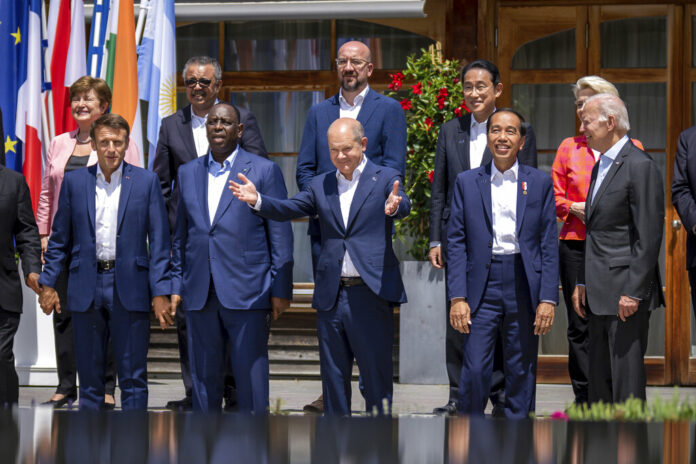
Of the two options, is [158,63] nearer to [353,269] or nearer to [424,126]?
[424,126]

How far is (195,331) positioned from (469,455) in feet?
10.0

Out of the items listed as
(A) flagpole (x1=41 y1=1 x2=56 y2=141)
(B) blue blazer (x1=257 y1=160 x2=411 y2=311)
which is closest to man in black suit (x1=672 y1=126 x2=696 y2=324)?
(B) blue blazer (x1=257 y1=160 x2=411 y2=311)

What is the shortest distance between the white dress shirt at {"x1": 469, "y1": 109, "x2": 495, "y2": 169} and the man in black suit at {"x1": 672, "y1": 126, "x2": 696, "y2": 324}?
1.08 meters

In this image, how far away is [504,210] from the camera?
18.5ft

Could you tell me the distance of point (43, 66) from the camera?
835cm

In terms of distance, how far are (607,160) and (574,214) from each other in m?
0.72

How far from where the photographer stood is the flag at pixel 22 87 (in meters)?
7.90

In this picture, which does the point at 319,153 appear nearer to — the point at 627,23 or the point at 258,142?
the point at 258,142

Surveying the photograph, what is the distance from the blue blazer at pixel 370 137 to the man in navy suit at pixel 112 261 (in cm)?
87

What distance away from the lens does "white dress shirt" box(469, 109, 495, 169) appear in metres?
6.30

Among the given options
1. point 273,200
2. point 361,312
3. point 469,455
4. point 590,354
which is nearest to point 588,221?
point 590,354

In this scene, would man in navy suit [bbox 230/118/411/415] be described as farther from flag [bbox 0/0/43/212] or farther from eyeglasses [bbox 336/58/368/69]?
flag [bbox 0/0/43/212]

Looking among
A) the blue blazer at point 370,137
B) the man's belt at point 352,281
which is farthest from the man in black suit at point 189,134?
the man's belt at point 352,281

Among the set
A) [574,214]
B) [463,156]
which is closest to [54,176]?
[463,156]
